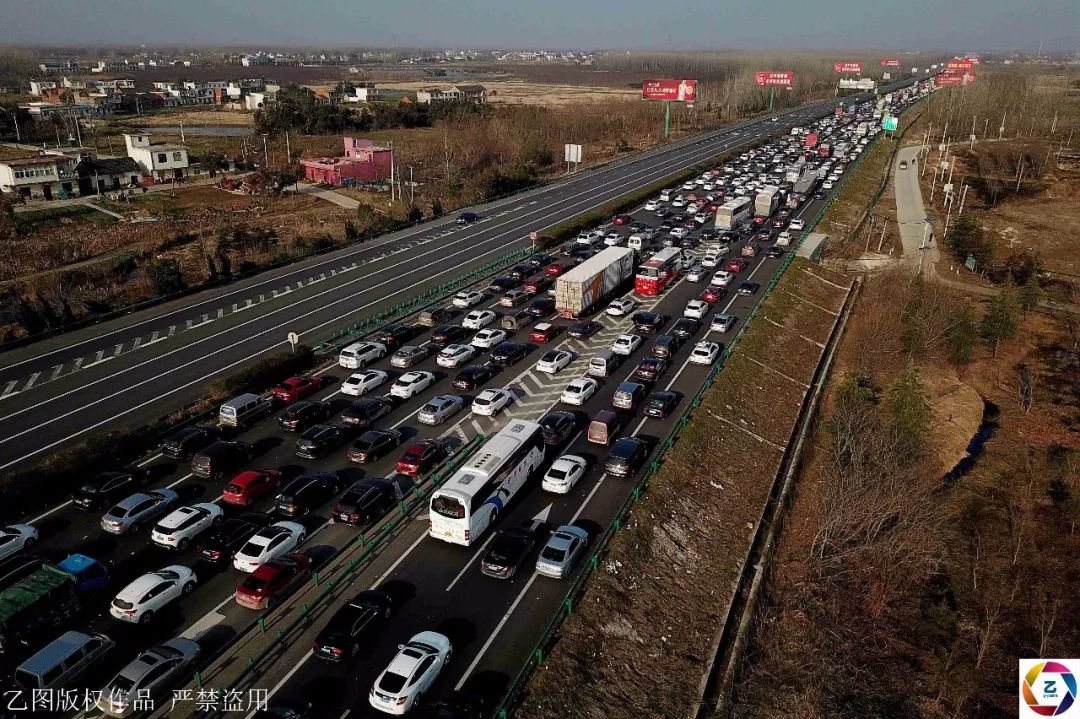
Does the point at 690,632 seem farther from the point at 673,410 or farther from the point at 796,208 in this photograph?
the point at 796,208

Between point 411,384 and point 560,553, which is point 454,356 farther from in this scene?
point 560,553

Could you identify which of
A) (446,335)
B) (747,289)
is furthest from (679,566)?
(747,289)

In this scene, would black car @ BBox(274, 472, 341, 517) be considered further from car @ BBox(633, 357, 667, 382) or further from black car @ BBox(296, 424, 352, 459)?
car @ BBox(633, 357, 667, 382)

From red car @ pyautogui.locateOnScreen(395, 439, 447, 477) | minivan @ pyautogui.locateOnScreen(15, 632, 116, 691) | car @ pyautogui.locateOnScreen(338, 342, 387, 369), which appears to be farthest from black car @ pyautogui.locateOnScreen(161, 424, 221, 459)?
minivan @ pyautogui.locateOnScreen(15, 632, 116, 691)

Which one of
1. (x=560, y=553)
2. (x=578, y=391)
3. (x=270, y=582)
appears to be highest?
(x=578, y=391)

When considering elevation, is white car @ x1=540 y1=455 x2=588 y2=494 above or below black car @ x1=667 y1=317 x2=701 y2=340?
below
